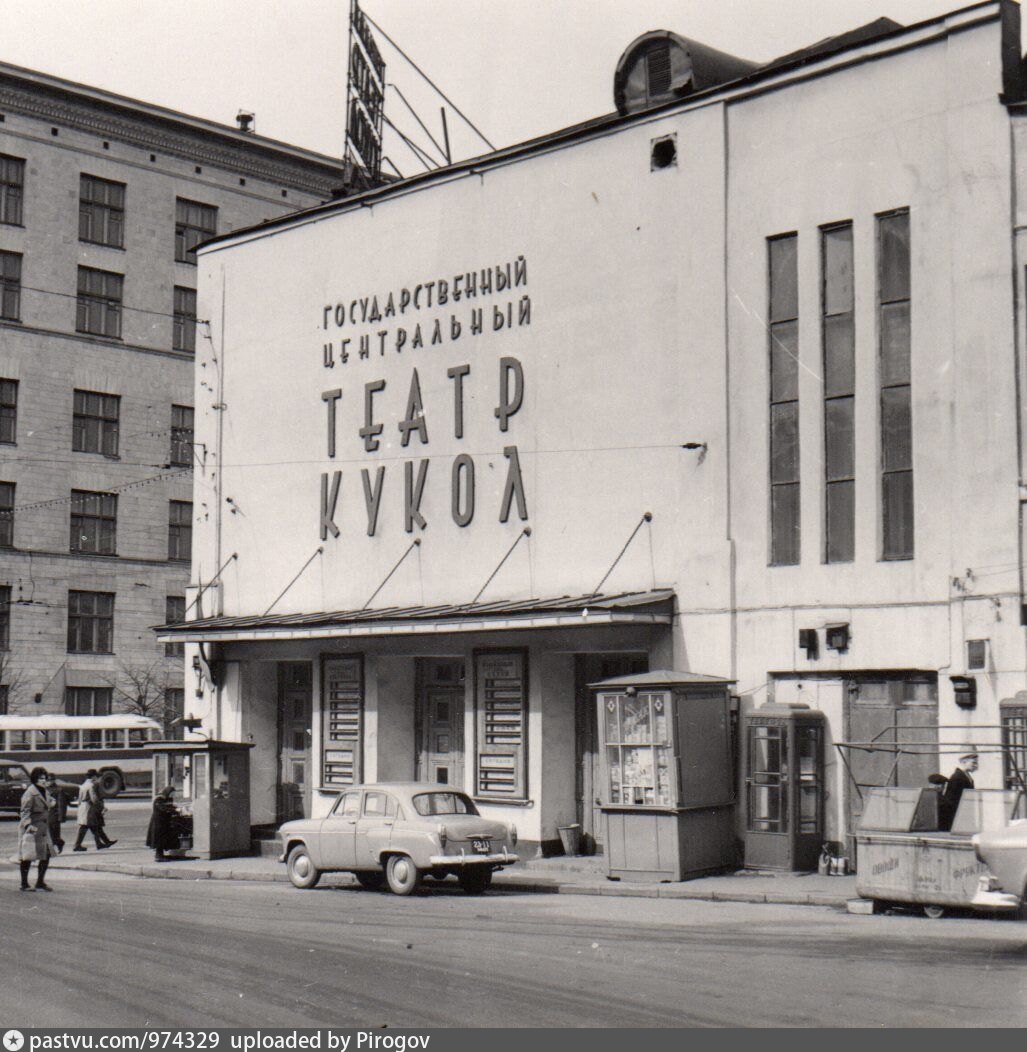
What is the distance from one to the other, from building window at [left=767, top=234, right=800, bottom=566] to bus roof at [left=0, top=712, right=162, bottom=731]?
31.3 m

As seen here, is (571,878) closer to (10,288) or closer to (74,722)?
(74,722)

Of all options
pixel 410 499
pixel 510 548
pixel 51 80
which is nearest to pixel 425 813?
pixel 510 548

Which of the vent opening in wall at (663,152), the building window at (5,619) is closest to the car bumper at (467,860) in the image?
the vent opening in wall at (663,152)

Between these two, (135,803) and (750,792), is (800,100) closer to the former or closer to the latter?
(750,792)

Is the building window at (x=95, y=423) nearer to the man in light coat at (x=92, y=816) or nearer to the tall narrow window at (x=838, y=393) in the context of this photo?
the man in light coat at (x=92, y=816)

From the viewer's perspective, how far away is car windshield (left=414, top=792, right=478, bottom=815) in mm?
20828

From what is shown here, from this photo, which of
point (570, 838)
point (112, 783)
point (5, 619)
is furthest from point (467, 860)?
point (5, 619)

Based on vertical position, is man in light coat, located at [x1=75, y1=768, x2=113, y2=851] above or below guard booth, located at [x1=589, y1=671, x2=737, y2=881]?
below

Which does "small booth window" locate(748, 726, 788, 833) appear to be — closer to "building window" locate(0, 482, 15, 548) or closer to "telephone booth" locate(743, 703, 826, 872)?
"telephone booth" locate(743, 703, 826, 872)

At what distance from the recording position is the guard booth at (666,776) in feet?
69.5

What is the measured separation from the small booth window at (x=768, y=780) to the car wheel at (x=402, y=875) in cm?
489

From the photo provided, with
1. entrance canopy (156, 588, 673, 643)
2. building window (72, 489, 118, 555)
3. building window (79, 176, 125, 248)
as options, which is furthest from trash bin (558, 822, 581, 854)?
building window (79, 176, 125, 248)

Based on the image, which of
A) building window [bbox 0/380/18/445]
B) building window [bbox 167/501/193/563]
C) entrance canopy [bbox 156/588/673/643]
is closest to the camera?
entrance canopy [bbox 156/588/673/643]

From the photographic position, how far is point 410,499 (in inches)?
1088
